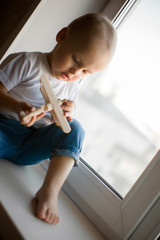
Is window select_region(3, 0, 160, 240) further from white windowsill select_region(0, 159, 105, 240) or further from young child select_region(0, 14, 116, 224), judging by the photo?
young child select_region(0, 14, 116, 224)

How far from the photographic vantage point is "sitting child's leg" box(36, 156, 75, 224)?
1.97 feet

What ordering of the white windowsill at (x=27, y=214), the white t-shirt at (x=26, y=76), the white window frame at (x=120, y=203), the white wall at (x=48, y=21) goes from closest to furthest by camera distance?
1. the white windowsill at (x=27, y=214)
2. the white window frame at (x=120, y=203)
3. the white t-shirt at (x=26, y=76)
4. the white wall at (x=48, y=21)

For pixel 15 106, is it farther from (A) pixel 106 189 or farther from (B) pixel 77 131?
(A) pixel 106 189

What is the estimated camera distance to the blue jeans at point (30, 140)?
0.76 meters

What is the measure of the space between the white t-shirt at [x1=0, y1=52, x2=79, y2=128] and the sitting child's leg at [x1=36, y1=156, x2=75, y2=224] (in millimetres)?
217

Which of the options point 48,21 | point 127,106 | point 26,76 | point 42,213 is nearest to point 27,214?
point 42,213

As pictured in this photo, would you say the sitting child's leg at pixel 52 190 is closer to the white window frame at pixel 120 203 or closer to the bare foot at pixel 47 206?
the bare foot at pixel 47 206

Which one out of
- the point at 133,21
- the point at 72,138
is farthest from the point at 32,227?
the point at 133,21

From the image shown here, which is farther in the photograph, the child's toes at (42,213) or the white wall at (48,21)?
the white wall at (48,21)

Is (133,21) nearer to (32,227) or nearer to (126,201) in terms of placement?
(126,201)

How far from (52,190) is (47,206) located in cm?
5

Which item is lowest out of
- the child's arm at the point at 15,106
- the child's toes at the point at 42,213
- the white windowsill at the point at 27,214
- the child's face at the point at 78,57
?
the white windowsill at the point at 27,214

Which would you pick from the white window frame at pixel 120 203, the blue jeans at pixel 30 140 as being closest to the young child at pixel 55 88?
the blue jeans at pixel 30 140

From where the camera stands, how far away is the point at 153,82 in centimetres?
89
